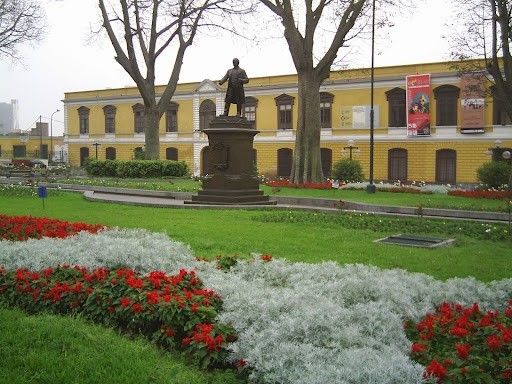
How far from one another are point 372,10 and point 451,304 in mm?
19938

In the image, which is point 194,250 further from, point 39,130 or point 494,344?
point 39,130

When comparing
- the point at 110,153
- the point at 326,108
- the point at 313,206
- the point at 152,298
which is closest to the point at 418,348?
the point at 152,298

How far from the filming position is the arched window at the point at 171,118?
157 feet

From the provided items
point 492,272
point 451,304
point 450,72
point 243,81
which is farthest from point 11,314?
point 450,72

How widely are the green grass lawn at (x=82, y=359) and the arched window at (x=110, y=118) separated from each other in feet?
156

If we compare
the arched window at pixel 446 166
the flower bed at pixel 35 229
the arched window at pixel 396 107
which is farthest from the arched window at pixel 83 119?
the flower bed at pixel 35 229

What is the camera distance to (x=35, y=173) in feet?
99.8

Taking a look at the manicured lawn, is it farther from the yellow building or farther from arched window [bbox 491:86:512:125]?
arched window [bbox 491:86:512:125]

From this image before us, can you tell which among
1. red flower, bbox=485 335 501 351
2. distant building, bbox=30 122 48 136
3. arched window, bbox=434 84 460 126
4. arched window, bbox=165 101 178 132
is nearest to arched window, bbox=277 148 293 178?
arched window, bbox=165 101 178 132

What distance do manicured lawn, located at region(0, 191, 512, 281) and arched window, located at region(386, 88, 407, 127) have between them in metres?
25.5

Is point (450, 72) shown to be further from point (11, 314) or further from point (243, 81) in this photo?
point (11, 314)

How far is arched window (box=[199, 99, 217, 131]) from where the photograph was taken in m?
45.8

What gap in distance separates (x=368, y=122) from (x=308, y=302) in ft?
115

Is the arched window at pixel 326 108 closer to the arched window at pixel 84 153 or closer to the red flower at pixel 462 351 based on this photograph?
the arched window at pixel 84 153
